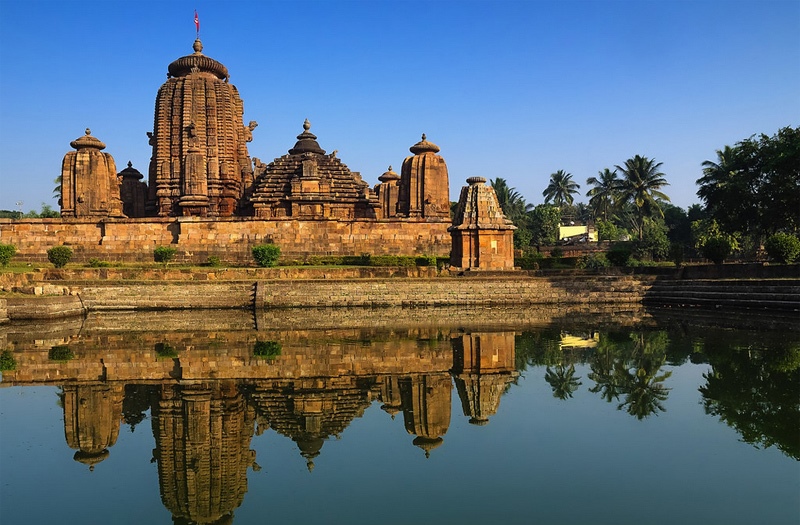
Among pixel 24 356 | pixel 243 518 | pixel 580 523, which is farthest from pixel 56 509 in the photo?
pixel 24 356

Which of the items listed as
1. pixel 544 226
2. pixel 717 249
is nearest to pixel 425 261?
pixel 717 249

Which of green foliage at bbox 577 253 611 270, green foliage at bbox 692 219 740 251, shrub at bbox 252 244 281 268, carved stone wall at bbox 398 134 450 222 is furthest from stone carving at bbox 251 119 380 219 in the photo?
green foliage at bbox 692 219 740 251

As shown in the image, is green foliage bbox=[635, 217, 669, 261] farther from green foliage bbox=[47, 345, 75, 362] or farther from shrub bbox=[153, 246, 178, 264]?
green foliage bbox=[47, 345, 75, 362]

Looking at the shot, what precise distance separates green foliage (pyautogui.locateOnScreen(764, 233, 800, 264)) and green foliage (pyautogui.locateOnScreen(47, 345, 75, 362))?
25072 mm

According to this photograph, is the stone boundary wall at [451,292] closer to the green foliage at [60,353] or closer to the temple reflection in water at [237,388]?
the temple reflection in water at [237,388]

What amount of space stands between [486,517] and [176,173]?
34538 millimetres

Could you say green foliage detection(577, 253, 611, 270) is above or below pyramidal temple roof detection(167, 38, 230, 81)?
below

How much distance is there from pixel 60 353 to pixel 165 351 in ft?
8.01

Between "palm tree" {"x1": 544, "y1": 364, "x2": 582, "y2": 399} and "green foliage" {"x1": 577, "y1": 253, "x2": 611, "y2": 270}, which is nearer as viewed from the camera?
"palm tree" {"x1": 544, "y1": 364, "x2": 582, "y2": 399}

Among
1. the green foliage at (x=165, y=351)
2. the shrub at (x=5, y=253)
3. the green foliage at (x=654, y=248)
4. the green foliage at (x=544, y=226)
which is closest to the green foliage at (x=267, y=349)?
the green foliage at (x=165, y=351)

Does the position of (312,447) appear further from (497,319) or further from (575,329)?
(497,319)

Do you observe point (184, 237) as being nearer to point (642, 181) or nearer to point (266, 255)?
point (266, 255)

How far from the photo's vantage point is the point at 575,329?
1877cm

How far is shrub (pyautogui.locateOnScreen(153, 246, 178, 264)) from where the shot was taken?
1236 inches
